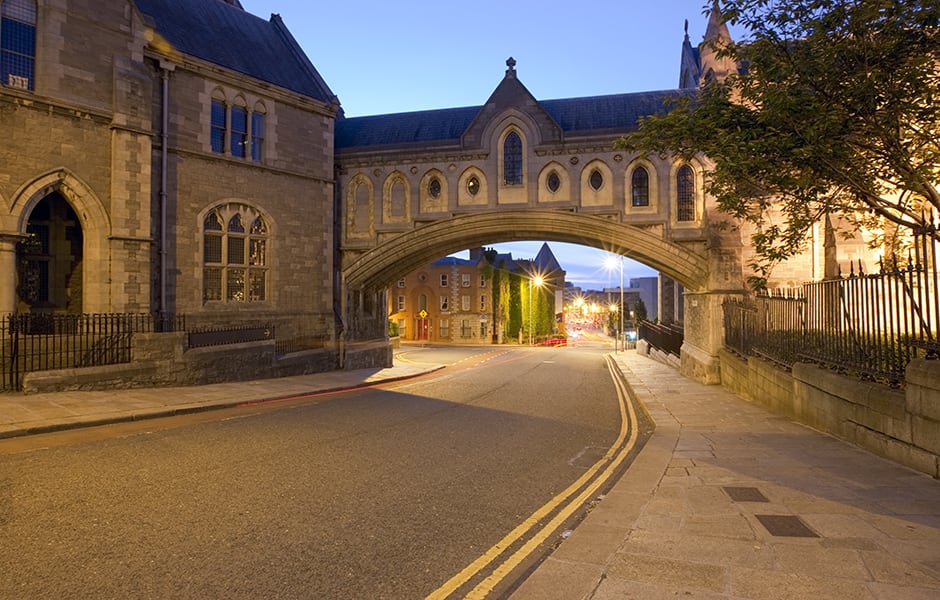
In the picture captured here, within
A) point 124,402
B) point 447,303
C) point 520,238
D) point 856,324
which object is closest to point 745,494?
point 856,324

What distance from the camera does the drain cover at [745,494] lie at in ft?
18.7

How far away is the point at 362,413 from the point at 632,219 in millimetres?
13269

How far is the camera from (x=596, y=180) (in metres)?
21.0

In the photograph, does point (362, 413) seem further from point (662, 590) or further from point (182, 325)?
point (182, 325)

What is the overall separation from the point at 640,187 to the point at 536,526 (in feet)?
58.0

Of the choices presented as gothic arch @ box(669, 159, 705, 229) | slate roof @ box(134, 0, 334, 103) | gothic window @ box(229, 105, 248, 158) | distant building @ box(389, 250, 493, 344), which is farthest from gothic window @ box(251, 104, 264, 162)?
distant building @ box(389, 250, 493, 344)

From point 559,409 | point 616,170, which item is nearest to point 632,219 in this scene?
point 616,170

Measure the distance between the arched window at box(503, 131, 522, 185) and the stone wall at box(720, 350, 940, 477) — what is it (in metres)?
12.4

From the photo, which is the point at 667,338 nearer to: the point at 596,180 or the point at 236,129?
the point at 596,180

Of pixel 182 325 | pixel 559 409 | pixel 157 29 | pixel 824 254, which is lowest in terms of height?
pixel 559 409

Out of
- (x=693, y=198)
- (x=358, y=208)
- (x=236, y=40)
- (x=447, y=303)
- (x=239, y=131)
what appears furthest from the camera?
(x=447, y=303)

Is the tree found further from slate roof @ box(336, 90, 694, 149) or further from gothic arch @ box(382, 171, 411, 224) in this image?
gothic arch @ box(382, 171, 411, 224)

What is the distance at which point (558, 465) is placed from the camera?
752cm

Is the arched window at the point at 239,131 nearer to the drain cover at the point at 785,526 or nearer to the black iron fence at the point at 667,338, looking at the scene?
the black iron fence at the point at 667,338
